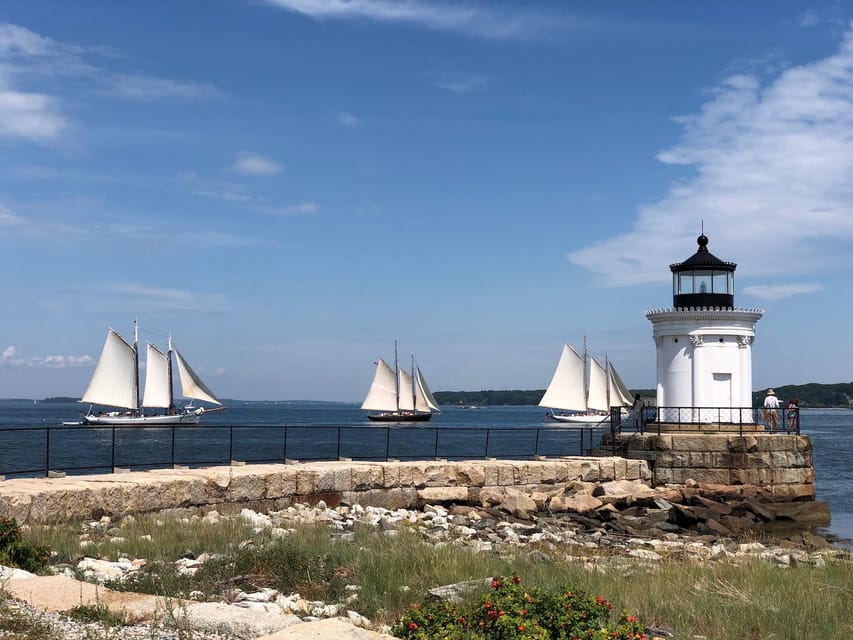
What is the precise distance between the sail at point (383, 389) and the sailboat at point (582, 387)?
1918cm

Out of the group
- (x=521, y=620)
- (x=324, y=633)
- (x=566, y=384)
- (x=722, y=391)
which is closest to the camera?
(x=324, y=633)

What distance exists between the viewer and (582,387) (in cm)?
8481

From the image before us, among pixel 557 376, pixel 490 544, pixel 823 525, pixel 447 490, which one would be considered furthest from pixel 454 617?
pixel 557 376

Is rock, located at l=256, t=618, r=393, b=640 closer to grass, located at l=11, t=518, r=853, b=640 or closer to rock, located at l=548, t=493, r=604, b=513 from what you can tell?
grass, located at l=11, t=518, r=853, b=640

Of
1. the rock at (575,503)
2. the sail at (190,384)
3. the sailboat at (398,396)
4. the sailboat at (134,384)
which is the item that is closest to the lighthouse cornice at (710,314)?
the rock at (575,503)

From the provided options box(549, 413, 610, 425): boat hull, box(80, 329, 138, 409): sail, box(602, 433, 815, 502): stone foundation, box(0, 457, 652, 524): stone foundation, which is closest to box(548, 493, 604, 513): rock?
box(0, 457, 652, 524): stone foundation

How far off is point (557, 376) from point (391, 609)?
254ft

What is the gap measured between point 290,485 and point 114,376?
6528 cm

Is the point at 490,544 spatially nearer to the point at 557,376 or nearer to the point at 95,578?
the point at 95,578

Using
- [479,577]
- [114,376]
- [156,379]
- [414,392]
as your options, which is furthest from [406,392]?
[479,577]

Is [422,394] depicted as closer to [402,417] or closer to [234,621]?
[402,417]

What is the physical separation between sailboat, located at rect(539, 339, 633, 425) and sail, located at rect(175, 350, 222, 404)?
31.9 meters

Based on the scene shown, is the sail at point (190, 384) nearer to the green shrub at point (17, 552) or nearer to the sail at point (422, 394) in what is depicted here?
the sail at point (422, 394)

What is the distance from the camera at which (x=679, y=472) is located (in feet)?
72.6
